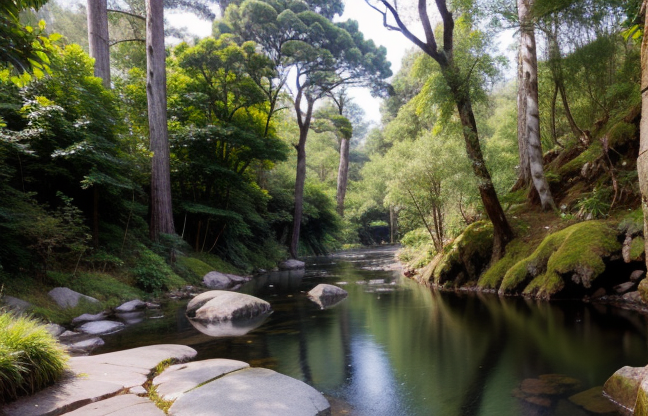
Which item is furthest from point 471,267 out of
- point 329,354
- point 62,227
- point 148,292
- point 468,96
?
point 62,227

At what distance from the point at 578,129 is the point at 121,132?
12.7 metres

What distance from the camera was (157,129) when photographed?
12.0 m

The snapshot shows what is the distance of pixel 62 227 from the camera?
7.42 m

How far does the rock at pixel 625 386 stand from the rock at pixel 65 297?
8062 millimetres

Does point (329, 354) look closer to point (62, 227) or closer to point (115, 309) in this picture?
point (115, 309)

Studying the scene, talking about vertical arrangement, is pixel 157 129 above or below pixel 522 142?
above

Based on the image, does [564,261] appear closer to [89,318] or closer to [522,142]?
[522,142]

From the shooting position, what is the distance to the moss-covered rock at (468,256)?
1115 cm

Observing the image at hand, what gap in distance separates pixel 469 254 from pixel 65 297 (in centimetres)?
955

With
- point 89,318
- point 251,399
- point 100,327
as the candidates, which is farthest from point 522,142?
point 89,318

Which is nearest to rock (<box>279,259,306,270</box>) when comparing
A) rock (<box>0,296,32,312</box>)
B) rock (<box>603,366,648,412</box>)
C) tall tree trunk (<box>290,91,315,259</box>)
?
tall tree trunk (<box>290,91,315,259</box>)

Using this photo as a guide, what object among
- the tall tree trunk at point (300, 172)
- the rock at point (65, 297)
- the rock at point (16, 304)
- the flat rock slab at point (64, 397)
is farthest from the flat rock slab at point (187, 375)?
the tall tree trunk at point (300, 172)

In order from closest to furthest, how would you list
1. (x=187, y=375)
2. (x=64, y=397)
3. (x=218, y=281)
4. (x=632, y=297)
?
(x=64, y=397), (x=187, y=375), (x=632, y=297), (x=218, y=281)

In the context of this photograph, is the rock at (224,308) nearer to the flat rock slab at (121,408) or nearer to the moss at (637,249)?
the flat rock slab at (121,408)
